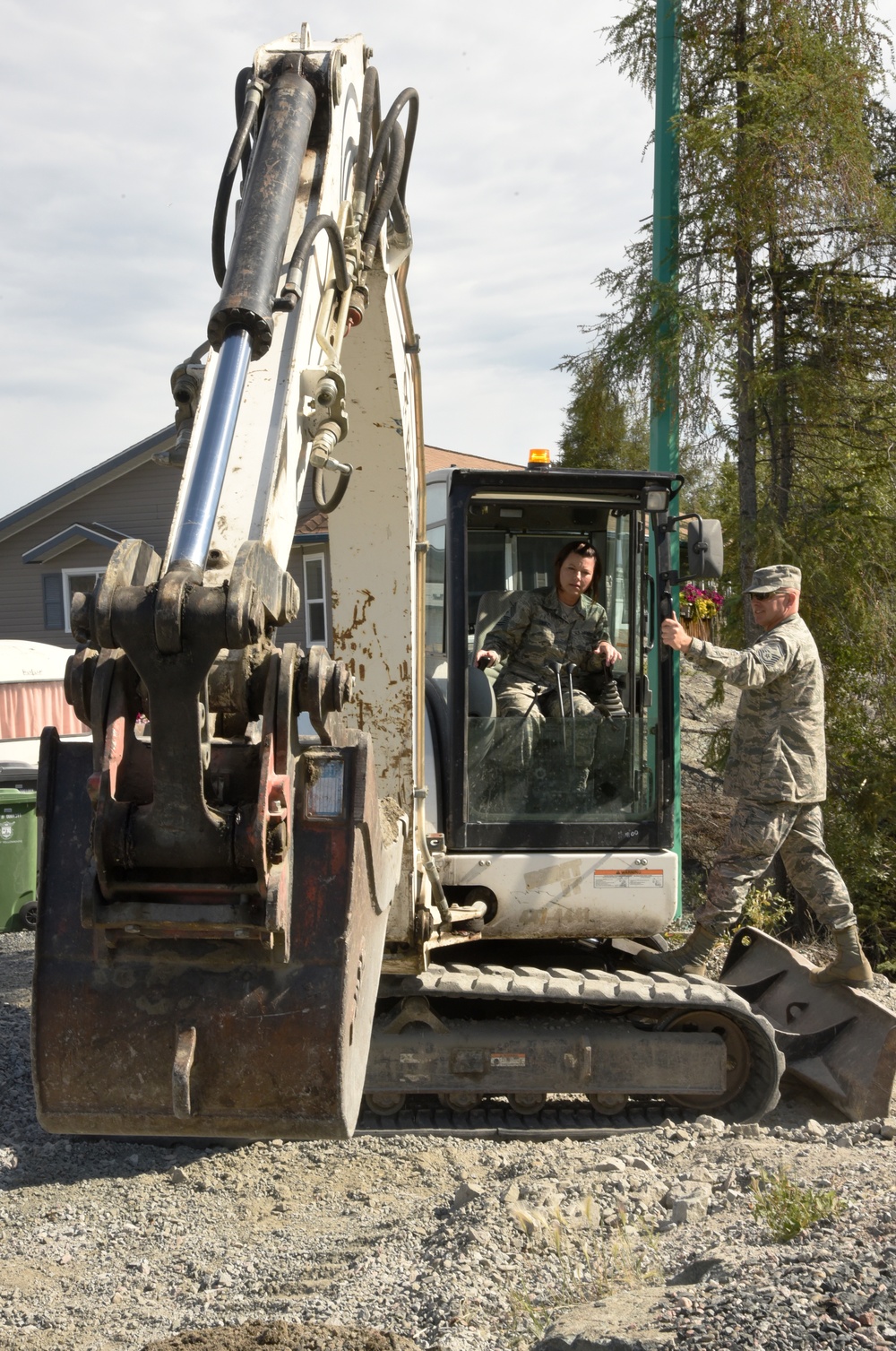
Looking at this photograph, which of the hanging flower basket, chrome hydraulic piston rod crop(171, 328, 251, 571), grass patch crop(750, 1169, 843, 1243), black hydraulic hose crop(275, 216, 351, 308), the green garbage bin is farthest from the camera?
the hanging flower basket

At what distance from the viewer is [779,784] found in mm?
5977

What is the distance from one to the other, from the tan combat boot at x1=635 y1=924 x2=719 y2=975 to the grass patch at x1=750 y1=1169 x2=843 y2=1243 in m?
1.89

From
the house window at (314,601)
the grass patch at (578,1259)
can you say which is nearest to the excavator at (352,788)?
the grass patch at (578,1259)

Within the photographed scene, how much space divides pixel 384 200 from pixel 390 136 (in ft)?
0.75

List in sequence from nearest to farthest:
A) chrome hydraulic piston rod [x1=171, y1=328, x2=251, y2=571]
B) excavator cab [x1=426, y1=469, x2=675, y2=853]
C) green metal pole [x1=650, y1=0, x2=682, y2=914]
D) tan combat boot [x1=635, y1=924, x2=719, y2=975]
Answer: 1. chrome hydraulic piston rod [x1=171, y1=328, x2=251, y2=571]
2. excavator cab [x1=426, y1=469, x2=675, y2=853]
3. tan combat boot [x1=635, y1=924, x2=719, y2=975]
4. green metal pole [x1=650, y1=0, x2=682, y2=914]

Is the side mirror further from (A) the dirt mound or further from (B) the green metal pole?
(B) the green metal pole

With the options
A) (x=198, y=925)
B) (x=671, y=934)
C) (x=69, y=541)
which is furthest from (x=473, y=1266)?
(x=69, y=541)

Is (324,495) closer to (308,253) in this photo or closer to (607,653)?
(308,253)

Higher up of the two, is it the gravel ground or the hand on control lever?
the hand on control lever

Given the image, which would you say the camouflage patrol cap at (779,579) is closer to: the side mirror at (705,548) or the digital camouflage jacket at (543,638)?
the side mirror at (705,548)

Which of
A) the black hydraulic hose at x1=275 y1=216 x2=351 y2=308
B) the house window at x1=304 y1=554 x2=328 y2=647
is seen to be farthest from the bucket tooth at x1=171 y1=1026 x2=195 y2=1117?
the house window at x1=304 y1=554 x2=328 y2=647

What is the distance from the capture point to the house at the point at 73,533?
21484 millimetres

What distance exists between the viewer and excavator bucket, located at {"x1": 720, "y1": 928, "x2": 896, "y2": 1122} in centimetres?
548

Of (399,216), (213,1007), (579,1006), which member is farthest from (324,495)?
(579,1006)
